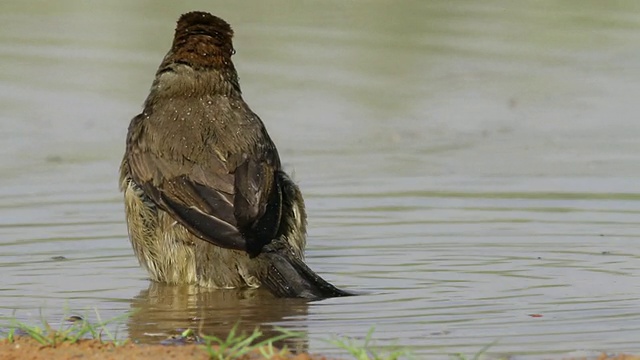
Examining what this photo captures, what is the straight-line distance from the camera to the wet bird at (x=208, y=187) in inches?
298

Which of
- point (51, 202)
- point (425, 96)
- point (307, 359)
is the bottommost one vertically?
point (307, 359)

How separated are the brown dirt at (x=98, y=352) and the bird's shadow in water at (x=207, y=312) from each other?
0.65 meters

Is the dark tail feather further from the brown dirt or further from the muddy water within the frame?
the brown dirt

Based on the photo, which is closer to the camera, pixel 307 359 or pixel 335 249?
pixel 307 359

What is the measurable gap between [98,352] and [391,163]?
18.4ft

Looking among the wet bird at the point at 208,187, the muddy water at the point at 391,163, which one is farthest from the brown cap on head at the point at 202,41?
the muddy water at the point at 391,163

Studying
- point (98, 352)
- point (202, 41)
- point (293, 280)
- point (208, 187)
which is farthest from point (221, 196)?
point (98, 352)

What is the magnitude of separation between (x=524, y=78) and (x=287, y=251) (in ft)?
22.2

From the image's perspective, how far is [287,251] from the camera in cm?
779

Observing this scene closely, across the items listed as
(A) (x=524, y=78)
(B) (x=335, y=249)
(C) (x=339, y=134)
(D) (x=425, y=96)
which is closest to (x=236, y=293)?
(B) (x=335, y=249)

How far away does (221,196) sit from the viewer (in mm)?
7605

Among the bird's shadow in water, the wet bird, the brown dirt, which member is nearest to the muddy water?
the bird's shadow in water

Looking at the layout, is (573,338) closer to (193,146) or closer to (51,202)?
(193,146)

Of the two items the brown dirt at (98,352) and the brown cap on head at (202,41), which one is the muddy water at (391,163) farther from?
the brown cap on head at (202,41)
